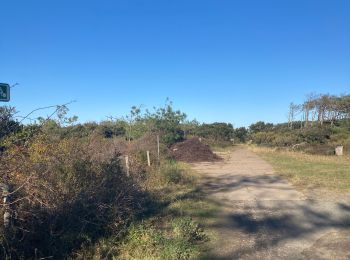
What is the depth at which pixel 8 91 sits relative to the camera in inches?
189

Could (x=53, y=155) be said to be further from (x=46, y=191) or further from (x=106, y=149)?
(x=106, y=149)

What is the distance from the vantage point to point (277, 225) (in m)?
8.11

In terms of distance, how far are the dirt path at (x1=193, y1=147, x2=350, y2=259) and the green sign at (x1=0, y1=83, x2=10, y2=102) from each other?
381cm

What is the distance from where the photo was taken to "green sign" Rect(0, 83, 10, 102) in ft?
15.6

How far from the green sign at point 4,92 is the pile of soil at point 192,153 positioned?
21352 mm

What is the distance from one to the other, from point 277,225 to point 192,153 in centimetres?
1895

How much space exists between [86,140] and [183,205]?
119 inches

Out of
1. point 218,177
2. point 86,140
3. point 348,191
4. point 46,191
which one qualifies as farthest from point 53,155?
point 218,177

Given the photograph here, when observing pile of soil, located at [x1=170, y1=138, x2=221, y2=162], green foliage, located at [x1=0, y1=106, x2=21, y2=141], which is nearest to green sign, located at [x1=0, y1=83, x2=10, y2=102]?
green foliage, located at [x1=0, y1=106, x2=21, y2=141]

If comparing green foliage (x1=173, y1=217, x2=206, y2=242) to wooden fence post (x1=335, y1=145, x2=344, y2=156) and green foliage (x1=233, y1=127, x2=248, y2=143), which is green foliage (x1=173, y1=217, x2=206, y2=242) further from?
green foliage (x1=233, y1=127, x2=248, y2=143)

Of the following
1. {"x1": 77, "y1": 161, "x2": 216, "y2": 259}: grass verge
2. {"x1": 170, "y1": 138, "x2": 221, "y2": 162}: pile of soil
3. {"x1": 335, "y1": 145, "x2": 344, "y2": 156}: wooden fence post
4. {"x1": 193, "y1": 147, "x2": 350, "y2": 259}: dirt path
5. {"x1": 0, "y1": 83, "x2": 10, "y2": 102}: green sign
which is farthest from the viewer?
{"x1": 335, "y1": 145, "x2": 344, "y2": 156}: wooden fence post

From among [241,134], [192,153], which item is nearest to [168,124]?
[192,153]

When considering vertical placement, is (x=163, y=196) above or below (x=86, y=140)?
below

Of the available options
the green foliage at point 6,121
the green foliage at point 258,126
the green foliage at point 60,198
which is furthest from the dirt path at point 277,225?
the green foliage at point 258,126
